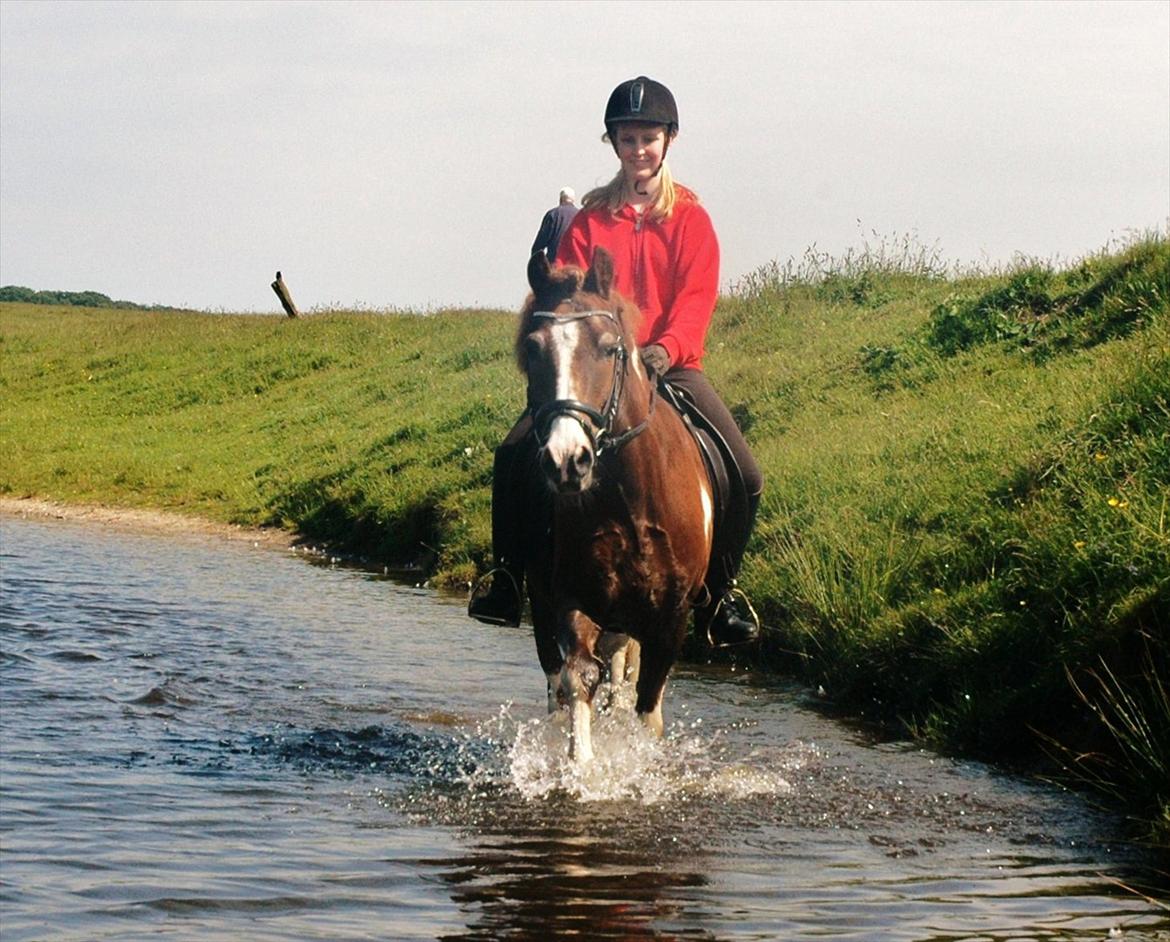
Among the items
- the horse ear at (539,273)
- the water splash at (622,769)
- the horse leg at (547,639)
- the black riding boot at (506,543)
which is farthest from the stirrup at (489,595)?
the horse ear at (539,273)

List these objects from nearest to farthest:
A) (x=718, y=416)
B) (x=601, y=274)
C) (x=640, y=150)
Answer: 1. (x=601, y=274)
2. (x=640, y=150)
3. (x=718, y=416)

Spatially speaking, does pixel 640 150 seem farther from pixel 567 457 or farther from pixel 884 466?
pixel 884 466

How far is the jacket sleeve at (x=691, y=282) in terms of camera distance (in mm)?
7633

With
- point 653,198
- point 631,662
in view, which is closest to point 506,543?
point 631,662

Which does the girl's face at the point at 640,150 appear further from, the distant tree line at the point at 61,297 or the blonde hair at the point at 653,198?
A: the distant tree line at the point at 61,297

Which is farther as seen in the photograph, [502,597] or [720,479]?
[502,597]

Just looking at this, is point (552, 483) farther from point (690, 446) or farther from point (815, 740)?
point (815, 740)

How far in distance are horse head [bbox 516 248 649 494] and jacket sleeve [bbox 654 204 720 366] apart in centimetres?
67

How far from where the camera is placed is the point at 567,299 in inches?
262

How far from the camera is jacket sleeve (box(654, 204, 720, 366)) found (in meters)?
7.63

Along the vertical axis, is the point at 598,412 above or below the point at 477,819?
above

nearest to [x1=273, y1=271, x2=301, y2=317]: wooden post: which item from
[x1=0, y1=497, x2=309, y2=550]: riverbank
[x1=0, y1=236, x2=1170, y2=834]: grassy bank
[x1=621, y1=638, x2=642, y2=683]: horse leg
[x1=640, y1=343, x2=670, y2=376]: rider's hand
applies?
[x1=0, y1=236, x2=1170, y2=834]: grassy bank

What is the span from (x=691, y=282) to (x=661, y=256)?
0.20m

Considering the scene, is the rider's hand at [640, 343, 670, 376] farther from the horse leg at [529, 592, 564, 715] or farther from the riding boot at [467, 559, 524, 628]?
the riding boot at [467, 559, 524, 628]
